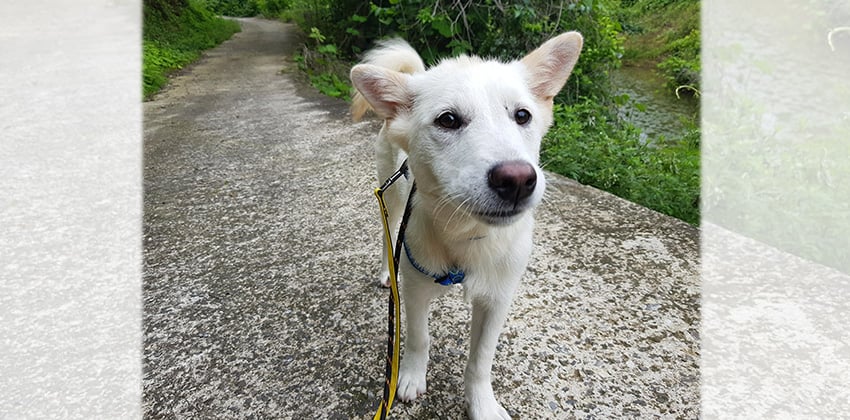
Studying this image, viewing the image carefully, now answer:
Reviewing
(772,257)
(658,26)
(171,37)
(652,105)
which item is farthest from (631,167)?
(658,26)

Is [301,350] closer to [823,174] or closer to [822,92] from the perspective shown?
[823,174]

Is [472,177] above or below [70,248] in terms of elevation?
above

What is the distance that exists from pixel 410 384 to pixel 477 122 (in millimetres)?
1190

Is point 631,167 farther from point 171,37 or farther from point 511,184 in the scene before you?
point 171,37

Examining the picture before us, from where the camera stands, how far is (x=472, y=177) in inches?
54.7

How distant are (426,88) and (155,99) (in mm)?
7157

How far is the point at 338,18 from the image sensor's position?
9578 millimetres

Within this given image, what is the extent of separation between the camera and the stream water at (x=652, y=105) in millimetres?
7062

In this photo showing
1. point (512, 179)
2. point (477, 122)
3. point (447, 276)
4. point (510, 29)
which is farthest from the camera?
point (510, 29)

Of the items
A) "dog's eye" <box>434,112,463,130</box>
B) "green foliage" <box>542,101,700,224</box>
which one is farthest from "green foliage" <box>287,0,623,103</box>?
"dog's eye" <box>434,112,463,130</box>

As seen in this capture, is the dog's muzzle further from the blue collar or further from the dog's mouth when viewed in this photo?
the blue collar

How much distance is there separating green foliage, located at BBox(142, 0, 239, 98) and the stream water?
821cm

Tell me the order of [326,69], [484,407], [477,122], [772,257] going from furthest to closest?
1. [326,69]
2. [772,257]
3. [484,407]
4. [477,122]

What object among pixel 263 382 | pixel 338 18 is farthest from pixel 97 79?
pixel 263 382
